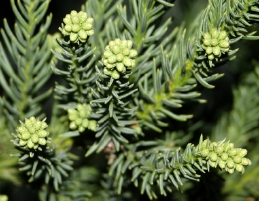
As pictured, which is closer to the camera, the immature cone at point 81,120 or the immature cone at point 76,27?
the immature cone at point 76,27

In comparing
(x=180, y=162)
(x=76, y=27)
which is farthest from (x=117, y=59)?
(x=180, y=162)

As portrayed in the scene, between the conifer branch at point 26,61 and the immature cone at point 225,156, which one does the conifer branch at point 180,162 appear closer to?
the immature cone at point 225,156

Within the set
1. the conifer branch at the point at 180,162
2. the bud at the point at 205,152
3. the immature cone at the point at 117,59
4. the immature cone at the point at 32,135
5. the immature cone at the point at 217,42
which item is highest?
the immature cone at the point at 217,42

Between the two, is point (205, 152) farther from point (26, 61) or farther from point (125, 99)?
point (26, 61)

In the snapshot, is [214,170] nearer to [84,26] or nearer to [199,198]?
[199,198]

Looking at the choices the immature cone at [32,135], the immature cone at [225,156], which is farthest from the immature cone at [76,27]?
the immature cone at [225,156]

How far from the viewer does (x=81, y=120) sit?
2.17 feet

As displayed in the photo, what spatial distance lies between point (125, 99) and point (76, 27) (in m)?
0.16

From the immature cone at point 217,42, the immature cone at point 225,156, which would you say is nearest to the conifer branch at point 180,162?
the immature cone at point 225,156

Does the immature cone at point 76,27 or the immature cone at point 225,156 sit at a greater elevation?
the immature cone at point 76,27

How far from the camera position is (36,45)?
0.71m

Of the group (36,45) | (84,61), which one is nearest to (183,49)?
(84,61)

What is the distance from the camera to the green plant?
1.85 ft

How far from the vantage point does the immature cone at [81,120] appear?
2.17 ft
